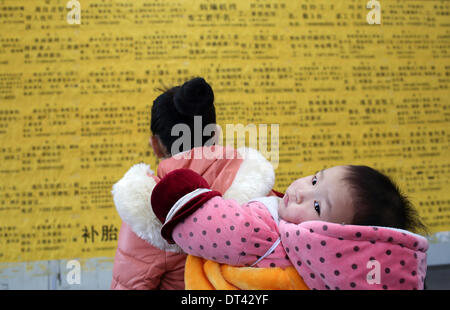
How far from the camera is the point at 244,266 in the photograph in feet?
1.16

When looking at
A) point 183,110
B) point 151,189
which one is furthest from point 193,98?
point 151,189

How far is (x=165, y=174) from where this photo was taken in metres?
0.43

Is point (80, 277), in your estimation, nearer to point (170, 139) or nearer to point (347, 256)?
point (170, 139)

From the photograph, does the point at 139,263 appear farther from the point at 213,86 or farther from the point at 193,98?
the point at 213,86

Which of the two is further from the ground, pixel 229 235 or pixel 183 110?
pixel 183 110

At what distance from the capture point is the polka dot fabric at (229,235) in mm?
330

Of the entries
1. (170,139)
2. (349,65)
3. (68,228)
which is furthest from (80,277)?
(349,65)

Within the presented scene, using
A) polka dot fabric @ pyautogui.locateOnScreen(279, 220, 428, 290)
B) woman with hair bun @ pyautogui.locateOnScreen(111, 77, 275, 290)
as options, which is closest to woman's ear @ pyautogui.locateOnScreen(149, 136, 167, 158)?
woman with hair bun @ pyautogui.locateOnScreen(111, 77, 275, 290)

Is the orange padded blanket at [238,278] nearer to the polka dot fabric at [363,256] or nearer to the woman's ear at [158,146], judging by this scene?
the polka dot fabric at [363,256]

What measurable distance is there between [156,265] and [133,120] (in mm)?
474

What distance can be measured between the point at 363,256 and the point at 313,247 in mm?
51

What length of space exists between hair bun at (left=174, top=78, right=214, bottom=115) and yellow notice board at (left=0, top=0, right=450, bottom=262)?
1.29 feet

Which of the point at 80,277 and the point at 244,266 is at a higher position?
the point at 244,266

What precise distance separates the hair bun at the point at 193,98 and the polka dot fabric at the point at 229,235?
150mm
